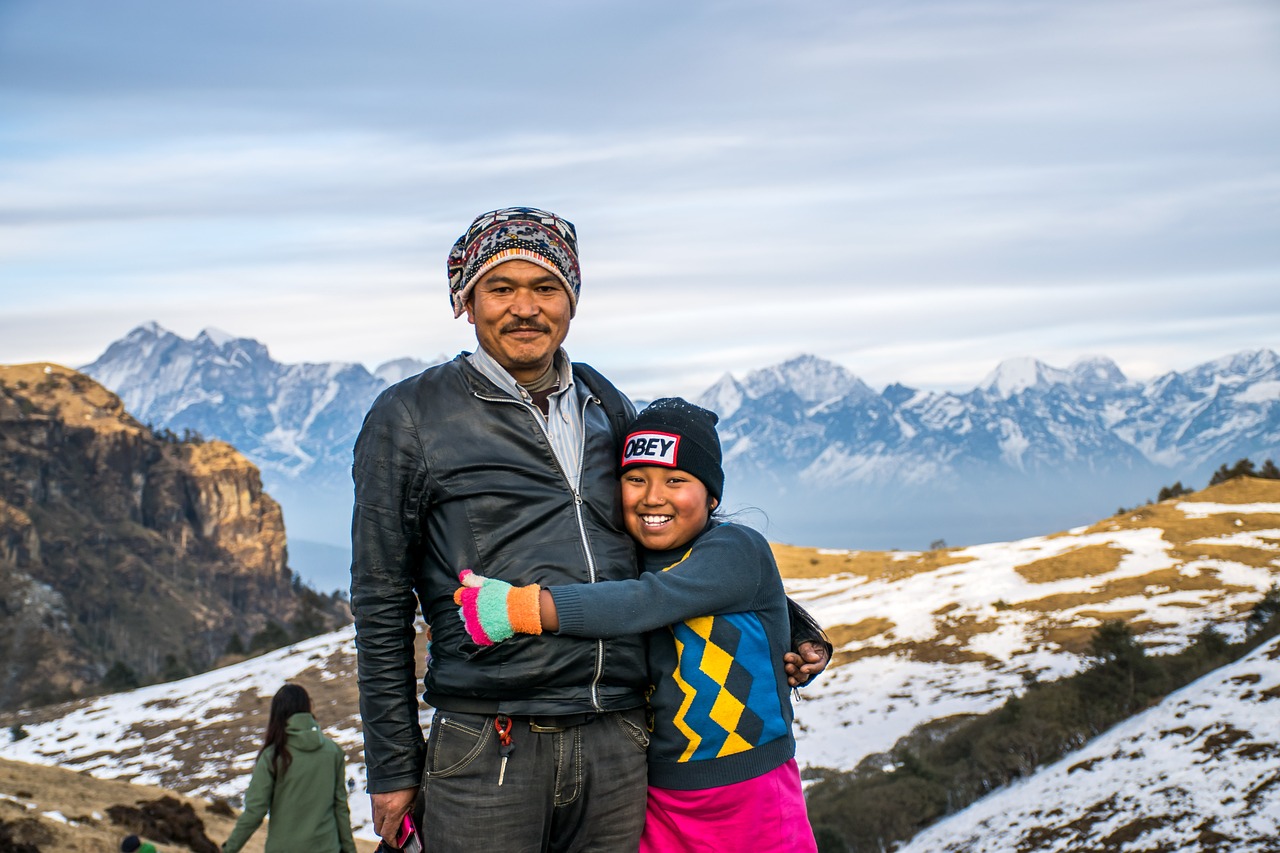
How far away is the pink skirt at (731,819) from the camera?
499 centimetres

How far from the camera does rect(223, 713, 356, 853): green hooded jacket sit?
31.0 ft

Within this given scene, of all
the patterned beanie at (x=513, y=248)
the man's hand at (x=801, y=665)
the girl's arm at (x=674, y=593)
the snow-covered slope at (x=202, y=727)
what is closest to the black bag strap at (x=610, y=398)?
the patterned beanie at (x=513, y=248)

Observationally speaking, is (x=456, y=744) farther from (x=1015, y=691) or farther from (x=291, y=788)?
(x=1015, y=691)

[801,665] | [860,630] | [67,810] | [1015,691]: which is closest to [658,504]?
[801,665]

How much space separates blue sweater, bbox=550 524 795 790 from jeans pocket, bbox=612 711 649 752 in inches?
2.3

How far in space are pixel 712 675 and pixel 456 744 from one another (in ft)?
3.93

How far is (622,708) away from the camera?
4914mm

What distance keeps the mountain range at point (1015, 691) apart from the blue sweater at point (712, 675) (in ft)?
47.4

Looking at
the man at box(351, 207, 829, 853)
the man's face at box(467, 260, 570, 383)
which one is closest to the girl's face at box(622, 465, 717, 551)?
the man at box(351, 207, 829, 853)

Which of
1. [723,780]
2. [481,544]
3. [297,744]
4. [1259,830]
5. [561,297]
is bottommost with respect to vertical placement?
[1259,830]

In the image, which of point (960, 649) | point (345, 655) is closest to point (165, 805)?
point (960, 649)

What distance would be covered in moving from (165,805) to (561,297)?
1552 cm

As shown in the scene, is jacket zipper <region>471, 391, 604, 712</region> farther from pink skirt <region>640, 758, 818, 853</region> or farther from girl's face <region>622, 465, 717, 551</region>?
pink skirt <region>640, 758, 818, 853</region>

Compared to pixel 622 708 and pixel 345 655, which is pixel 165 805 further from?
pixel 345 655
